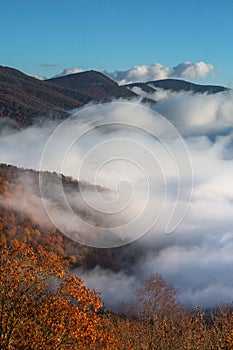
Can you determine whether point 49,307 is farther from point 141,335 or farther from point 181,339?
point 141,335

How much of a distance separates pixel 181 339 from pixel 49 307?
43157mm

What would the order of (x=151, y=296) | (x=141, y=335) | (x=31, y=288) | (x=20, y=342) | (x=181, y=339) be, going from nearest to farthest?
(x=20, y=342)
(x=31, y=288)
(x=181, y=339)
(x=141, y=335)
(x=151, y=296)

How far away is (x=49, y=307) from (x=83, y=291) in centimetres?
211

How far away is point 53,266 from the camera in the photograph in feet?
88.4

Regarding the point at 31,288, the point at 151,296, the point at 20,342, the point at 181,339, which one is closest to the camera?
the point at 20,342

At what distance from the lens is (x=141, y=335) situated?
73438 millimetres

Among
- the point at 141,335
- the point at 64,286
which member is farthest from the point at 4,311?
the point at 141,335

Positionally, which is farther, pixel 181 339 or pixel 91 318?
pixel 181 339

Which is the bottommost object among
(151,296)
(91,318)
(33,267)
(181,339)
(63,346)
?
(63,346)

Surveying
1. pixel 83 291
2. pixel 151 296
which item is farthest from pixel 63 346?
pixel 151 296

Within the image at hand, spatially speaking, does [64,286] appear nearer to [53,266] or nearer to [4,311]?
[53,266]

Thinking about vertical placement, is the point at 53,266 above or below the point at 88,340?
above

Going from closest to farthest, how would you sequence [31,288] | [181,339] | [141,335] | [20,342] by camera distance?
[20,342], [31,288], [181,339], [141,335]

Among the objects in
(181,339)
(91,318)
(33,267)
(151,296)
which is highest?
(151,296)
